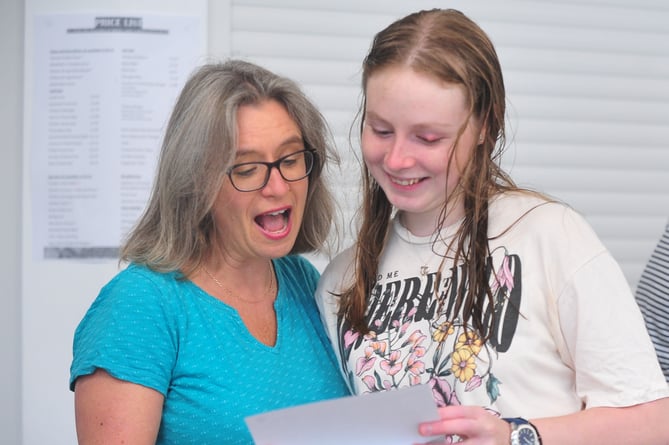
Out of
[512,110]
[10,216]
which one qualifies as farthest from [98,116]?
[512,110]

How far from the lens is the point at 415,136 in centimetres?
130

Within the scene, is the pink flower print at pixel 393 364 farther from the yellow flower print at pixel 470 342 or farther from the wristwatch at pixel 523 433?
the wristwatch at pixel 523 433

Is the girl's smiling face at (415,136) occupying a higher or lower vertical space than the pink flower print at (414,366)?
higher

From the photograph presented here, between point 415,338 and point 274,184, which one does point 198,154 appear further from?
point 415,338

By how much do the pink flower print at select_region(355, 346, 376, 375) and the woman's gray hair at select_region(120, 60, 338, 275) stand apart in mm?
375

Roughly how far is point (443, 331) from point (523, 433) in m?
0.24

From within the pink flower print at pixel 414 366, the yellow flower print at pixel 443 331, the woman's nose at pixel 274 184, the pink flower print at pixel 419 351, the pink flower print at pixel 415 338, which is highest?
the woman's nose at pixel 274 184

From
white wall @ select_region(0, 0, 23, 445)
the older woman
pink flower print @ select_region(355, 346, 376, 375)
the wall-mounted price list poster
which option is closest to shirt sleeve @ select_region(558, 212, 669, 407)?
pink flower print @ select_region(355, 346, 376, 375)

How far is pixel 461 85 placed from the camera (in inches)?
50.8

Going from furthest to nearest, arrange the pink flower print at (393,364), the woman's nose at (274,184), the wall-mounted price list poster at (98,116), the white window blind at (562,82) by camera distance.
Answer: the white window blind at (562,82), the wall-mounted price list poster at (98,116), the woman's nose at (274,184), the pink flower print at (393,364)

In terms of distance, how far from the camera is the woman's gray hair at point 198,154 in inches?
57.9

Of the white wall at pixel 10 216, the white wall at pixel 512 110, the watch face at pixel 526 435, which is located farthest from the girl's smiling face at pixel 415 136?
the white wall at pixel 10 216

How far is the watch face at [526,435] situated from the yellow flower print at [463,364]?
14 cm

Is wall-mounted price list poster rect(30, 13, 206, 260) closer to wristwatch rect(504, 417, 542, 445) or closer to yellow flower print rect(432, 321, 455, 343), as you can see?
yellow flower print rect(432, 321, 455, 343)
